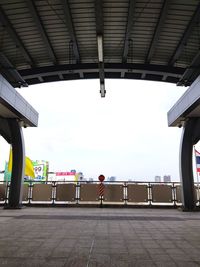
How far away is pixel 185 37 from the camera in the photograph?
1118 centimetres

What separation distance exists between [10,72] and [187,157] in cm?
1050

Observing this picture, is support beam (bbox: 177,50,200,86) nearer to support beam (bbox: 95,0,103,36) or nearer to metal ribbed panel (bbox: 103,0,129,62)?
metal ribbed panel (bbox: 103,0,129,62)

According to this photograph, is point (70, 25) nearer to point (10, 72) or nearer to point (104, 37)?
point (104, 37)

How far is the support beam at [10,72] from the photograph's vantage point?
12844mm

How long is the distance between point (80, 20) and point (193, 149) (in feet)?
31.8

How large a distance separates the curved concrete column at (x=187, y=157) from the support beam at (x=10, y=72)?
937 centimetres

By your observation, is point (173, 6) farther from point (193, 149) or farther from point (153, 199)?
→ point (153, 199)

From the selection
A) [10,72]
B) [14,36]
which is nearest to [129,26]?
[14,36]

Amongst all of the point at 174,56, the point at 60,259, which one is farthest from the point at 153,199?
the point at 60,259

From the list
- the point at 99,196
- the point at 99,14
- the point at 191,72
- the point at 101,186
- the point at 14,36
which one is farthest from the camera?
the point at 101,186

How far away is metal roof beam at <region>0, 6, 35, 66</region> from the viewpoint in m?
9.82

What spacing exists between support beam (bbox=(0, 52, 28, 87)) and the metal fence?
623cm

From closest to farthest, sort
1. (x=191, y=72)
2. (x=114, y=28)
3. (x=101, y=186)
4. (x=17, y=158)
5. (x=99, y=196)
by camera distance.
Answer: (x=114, y=28) < (x=191, y=72) < (x=17, y=158) < (x=99, y=196) < (x=101, y=186)

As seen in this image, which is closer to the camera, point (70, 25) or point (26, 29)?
point (70, 25)
